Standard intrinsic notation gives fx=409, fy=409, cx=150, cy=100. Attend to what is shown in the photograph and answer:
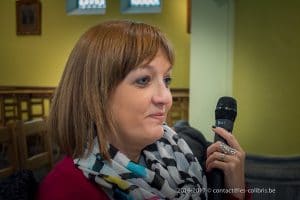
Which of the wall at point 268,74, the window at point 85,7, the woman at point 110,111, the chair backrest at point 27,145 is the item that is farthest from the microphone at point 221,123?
the window at point 85,7

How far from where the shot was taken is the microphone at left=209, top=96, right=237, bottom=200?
876mm

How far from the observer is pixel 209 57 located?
2645mm

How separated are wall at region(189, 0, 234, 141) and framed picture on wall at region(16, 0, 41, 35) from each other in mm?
4521

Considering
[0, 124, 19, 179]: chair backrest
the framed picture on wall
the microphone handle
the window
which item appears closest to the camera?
the microphone handle

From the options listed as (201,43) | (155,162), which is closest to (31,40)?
(201,43)

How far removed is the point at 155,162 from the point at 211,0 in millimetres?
1871

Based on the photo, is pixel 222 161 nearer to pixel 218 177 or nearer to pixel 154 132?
pixel 218 177

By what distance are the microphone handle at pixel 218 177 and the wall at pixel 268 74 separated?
1749mm

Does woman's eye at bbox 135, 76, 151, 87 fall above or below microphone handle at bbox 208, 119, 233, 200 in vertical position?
above

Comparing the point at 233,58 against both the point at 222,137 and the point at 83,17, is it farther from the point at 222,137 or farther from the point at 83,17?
the point at 83,17

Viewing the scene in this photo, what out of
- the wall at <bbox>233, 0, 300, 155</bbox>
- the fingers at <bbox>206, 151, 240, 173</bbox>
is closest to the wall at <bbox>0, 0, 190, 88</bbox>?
the wall at <bbox>233, 0, 300, 155</bbox>

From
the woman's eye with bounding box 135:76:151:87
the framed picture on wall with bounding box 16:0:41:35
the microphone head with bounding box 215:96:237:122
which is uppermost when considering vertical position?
the framed picture on wall with bounding box 16:0:41:35

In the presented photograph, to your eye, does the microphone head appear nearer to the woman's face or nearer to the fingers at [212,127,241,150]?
the fingers at [212,127,241,150]

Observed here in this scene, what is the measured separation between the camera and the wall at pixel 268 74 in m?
2.50
